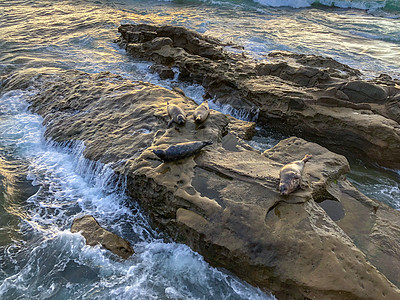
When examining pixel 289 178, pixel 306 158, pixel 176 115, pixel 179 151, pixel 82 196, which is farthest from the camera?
pixel 176 115

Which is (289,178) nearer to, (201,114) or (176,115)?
(201,114)

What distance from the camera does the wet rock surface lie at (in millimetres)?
4328

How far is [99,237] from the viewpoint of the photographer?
5.55 meters

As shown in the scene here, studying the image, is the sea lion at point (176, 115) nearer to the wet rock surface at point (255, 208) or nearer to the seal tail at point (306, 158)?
the wet rock surface at point (255, 208)

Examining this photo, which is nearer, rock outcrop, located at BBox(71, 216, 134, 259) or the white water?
the white water

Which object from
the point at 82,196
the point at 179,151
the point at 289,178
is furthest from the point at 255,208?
the point at 82,196

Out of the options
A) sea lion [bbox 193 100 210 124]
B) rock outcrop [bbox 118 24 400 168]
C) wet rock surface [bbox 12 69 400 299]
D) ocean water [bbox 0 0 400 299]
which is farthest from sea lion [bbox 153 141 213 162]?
rock outcrop [bbox 118 24 400 168]

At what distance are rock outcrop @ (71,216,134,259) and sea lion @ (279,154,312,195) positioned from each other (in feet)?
9.92

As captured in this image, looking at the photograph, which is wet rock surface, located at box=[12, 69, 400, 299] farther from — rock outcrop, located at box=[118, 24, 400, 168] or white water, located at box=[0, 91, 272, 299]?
rock outcrop, located at box=[118, 24, 400, 168]

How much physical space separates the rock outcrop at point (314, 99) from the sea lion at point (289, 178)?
143 inches

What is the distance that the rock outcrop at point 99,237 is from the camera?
5.41 m

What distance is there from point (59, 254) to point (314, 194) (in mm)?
4879

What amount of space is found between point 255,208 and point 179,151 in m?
1.93

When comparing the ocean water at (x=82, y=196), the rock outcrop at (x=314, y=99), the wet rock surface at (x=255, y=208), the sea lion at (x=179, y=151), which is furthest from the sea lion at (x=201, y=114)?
the rock outcrop at (x=314, y=99)
